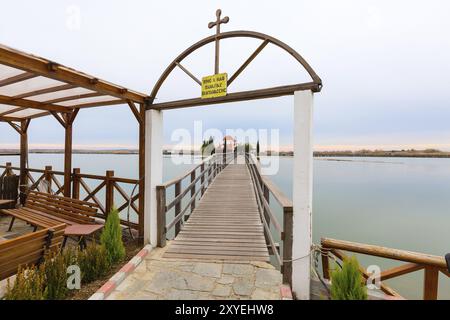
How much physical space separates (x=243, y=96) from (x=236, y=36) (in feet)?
3.17

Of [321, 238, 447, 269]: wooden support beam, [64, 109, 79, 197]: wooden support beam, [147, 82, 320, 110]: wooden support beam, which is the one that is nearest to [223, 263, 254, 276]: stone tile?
[321, 238, 447, 269]: wooden support beam

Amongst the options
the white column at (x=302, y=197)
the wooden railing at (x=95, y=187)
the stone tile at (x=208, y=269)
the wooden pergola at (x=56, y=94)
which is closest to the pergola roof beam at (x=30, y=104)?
the wooden pergola at (x=56, y=94)

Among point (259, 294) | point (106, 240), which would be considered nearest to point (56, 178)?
point (106, 240)

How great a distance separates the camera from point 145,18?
5.10 m

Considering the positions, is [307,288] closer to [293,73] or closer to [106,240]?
[293,73]

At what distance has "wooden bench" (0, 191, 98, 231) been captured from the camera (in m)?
4.02

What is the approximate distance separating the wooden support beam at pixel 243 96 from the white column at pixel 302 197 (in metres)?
0.09

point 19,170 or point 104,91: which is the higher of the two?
point 104,91

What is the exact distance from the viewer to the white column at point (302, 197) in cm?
260

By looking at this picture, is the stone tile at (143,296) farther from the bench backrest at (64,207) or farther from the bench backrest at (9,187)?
the bench backrest at (9,187)

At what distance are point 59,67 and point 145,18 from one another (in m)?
3.19

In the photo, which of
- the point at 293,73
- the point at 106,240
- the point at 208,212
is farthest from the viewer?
the point at 208,212

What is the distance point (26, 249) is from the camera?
2447 millimetres

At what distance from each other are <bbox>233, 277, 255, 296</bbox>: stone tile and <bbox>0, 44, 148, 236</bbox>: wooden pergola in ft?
7.33
